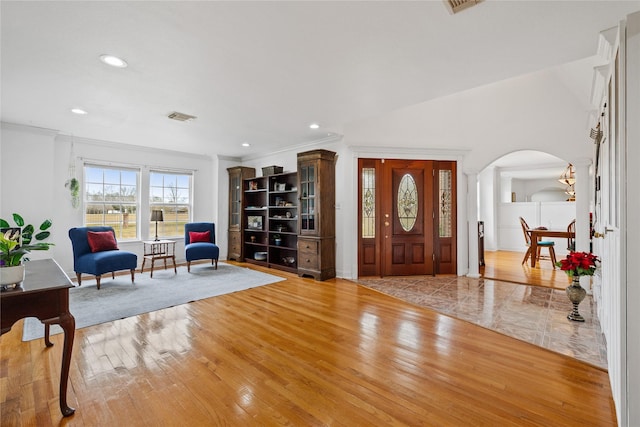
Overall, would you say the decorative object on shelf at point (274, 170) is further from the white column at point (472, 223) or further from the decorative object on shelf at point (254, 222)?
the white column at point (472, 223)

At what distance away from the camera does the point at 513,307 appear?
139 inches

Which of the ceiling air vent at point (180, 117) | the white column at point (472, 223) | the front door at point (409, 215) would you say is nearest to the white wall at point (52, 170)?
the ceiling air vent at point (180, 117)

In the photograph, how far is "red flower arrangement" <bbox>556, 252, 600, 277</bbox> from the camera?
303 cm

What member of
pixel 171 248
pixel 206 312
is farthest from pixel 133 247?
pixel 206 312

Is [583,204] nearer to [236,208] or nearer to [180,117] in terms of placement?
[180,117]

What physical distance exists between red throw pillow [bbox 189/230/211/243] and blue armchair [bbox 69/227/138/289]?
1.34m

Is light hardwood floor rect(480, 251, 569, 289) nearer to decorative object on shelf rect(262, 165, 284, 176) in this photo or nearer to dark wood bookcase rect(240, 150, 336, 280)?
dark wood bookcase rect(240, 150, 336, 280)

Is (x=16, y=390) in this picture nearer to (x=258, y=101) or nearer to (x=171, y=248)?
(x=258, y=101)

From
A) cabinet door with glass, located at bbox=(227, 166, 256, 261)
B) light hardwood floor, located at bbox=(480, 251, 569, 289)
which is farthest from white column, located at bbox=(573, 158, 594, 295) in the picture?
cabinet door with glass, located at bbox=(227, 166, 256, 261)

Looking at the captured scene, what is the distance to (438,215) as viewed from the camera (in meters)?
5.32

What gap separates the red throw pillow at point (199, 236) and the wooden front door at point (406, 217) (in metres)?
3.26

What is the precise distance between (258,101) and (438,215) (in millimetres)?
3747

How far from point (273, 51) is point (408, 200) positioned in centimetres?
371

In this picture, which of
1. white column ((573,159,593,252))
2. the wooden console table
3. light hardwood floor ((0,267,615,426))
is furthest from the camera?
white column ((573,159,593,252))
